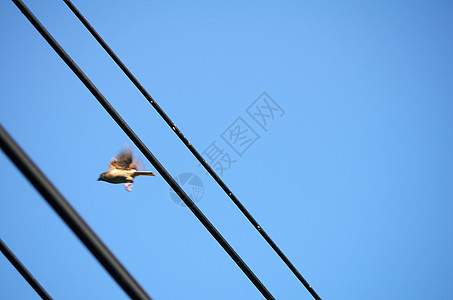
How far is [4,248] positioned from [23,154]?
6.63 ft

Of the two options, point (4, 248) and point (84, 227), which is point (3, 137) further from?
point (4, 248)

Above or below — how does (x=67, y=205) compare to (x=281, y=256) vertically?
above

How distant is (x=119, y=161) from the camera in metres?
4.17

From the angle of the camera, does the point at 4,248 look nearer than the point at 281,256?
Yes

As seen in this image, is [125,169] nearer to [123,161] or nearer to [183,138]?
[123,161]

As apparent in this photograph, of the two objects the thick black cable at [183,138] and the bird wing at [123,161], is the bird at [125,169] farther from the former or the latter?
the thick black cable at [183,138]

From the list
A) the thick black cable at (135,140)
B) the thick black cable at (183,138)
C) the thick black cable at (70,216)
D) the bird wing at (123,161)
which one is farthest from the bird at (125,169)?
the thick black cable at (70,216)

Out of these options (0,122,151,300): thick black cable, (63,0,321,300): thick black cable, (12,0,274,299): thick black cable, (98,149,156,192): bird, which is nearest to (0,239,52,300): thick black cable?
(12,0,274,299): thick black cable

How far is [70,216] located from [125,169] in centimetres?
348

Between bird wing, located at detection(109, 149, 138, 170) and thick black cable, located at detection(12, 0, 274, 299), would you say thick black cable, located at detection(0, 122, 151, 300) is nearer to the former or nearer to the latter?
thick black cable, located at detection(12, 0, 274, 299)

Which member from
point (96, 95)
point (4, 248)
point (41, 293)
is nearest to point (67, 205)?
point (96, 95)

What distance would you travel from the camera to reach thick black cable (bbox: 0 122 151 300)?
0.72 m

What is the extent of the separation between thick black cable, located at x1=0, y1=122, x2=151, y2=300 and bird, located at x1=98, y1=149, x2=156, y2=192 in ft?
11.0

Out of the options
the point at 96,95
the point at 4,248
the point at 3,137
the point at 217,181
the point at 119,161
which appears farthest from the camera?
the point at 119,161
